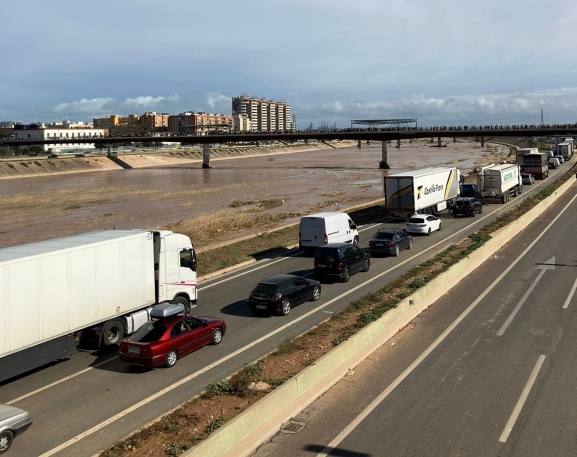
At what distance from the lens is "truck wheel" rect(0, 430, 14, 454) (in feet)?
28.5

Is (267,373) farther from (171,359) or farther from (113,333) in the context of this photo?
(113,333)

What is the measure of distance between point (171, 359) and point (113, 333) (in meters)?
2.17

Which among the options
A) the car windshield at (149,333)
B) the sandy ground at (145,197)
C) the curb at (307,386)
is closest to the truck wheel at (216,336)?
the car windshield at (149,333)

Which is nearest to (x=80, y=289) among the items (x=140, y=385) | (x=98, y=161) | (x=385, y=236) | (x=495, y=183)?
(x=140, y=385)

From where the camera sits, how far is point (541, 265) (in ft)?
75.1

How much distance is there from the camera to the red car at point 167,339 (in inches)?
482

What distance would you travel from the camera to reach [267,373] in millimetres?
11570

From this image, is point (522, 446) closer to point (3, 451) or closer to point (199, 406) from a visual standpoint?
point (199, 406)

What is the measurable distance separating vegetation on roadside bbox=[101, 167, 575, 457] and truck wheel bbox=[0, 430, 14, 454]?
1.56 metres

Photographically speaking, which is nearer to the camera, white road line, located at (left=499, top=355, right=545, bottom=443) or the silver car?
the silver car

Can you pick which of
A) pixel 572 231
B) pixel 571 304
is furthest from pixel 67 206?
pixel 571 304

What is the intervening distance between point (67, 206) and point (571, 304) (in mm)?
52714

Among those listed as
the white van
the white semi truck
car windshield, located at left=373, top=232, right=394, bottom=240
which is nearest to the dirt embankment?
the white van

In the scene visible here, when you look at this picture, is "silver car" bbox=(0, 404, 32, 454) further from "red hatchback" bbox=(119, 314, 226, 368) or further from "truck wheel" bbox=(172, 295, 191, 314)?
"truck wheel" bbox=(172, 295, 191, 314)
